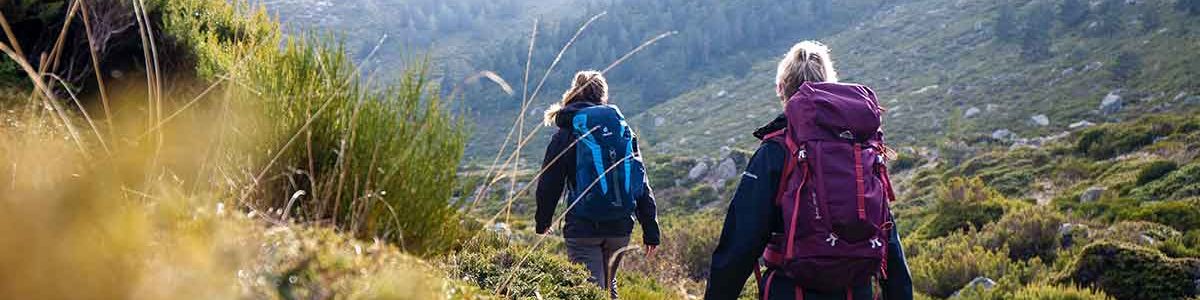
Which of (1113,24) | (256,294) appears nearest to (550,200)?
(256,294)

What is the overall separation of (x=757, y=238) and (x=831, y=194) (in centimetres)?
32

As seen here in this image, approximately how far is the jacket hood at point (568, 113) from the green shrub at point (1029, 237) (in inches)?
360

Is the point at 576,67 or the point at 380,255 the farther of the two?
the point at 576,67

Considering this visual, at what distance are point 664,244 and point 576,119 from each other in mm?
11421

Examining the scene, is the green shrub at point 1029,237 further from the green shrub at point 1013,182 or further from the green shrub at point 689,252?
the green shrub at point 1013,182

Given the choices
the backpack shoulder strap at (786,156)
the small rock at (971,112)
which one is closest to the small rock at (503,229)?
the backpack shoulder strap at (786,156)

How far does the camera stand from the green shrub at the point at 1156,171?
51.9ft

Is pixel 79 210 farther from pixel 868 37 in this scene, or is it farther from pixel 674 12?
pixel 674 12

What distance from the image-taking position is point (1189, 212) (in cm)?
1155

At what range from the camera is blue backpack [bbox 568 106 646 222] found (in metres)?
4.45

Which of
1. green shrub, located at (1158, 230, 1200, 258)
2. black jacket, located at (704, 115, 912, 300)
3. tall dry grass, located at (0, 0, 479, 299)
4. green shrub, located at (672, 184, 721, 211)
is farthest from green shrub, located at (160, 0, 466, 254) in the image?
green shrub, located at (672, 184, 721, 211)

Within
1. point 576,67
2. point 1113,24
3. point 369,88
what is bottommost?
point 576,67

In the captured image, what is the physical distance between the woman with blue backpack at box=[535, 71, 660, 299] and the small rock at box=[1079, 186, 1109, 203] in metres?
14.6

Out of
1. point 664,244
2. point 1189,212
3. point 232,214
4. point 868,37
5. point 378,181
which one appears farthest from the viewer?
point 868,37
